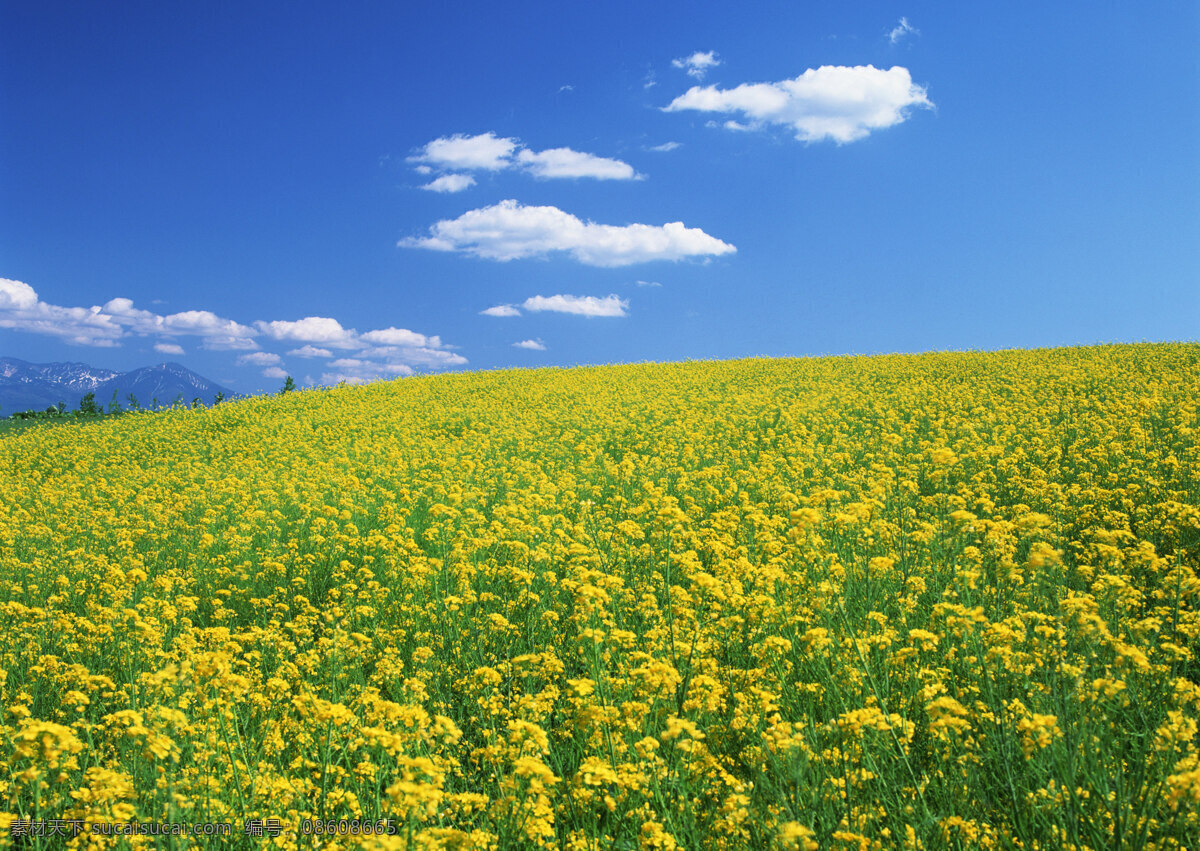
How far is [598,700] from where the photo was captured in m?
3.53

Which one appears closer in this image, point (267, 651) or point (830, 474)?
point (267, 651)

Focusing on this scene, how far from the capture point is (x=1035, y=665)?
354 cm

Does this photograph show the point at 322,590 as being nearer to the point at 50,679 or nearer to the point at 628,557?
the point at 50,679

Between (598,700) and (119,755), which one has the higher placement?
(598,700)

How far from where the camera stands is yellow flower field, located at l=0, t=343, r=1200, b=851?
8.89ft

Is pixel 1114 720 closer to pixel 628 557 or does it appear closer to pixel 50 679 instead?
pixel 628 557

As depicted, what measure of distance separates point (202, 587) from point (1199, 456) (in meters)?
12.3

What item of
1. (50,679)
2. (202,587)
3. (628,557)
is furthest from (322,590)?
(628,557)

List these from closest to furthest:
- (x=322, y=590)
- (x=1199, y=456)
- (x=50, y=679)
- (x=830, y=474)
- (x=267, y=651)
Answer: (x=50, y=679)
(x=267, y=651)
(x=322, y=590)
(x=1199, y=456)
(x=830, y=474)

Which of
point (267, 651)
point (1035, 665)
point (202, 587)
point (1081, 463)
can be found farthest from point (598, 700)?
point (1081, 463)

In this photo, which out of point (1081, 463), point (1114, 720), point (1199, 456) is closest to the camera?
point (1114, 720)

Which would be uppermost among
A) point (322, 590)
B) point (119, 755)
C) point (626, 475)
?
point (626, 475)

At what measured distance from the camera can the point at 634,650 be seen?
416cm

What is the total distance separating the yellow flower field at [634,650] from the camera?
8.89 feet
